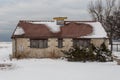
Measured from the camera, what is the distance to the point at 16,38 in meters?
34.8

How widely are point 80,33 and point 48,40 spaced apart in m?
3.44

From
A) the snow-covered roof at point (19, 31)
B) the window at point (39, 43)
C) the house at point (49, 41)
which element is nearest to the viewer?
the house at point (49, 41)

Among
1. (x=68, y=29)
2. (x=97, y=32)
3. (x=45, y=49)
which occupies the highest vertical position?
(x=68, y=29)

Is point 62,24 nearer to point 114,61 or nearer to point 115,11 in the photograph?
point 114,61

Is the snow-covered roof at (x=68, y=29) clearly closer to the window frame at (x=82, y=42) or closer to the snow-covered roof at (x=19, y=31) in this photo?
the snow-covered roof at (x=19, y=31)

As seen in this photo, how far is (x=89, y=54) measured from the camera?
3069 cm

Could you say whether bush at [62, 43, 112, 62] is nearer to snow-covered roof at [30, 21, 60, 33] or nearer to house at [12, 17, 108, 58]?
house at [12, 17, 108, 58]

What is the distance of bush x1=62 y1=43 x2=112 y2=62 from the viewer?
101 ft

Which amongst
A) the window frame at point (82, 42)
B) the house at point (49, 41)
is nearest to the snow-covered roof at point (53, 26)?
the house at point (49, 41)

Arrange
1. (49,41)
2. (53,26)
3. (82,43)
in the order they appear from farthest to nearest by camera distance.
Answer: (53,26) → (49,41) → (82,43)

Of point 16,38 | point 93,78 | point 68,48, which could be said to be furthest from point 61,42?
point 93,78

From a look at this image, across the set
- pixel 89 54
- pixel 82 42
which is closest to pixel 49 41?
pixel 82 42

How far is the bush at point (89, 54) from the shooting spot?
101ft

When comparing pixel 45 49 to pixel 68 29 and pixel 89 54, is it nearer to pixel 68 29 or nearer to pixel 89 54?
pixel 68 29
